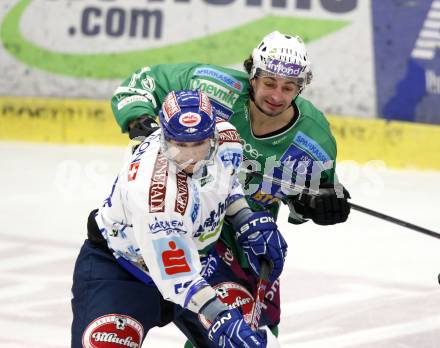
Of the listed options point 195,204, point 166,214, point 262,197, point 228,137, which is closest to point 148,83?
point 262,197

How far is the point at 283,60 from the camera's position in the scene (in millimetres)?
4293

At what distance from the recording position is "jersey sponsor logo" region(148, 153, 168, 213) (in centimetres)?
344

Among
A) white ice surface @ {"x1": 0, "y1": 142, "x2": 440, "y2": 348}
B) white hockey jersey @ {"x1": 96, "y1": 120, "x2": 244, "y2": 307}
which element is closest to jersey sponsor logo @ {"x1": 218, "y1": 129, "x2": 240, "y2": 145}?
white hockey jersey @ {"x1": 96, "y1": 120, "x2": 244, "y2": 307}

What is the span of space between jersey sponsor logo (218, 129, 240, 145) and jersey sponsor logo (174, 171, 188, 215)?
0.41 metres

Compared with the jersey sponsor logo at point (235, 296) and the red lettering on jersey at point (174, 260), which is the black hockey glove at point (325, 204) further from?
the red lettering on jersey at point (174, 260)

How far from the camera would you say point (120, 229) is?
3834 mm

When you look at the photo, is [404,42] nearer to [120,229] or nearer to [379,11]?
[379,11]

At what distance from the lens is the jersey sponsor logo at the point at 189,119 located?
11.4ft

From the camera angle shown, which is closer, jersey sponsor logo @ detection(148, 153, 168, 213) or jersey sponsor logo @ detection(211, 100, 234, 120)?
jersey sponsor logo @ detection(148, 153, 168, 213)

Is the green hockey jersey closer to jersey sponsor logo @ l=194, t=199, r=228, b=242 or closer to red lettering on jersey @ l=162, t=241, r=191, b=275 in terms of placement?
jersey sponsor logo @ l=194, t=199, r=228, b=242

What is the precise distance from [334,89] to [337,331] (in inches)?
129

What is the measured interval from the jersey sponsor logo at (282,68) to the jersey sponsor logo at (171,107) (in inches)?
29.2

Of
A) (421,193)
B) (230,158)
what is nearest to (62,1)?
(421,193)

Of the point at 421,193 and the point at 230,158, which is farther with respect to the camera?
the point at 421,193
